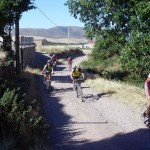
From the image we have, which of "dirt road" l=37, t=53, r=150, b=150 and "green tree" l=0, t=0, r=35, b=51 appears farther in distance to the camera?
"green tree" l=0, t=0, r=35, b=51

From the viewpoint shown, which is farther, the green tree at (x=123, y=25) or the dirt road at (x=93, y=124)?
the green tree at (x=123, y=25)

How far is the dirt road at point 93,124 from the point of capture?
12195 mm

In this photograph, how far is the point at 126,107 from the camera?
1767 cm

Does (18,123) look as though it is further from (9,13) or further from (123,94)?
(9,13)

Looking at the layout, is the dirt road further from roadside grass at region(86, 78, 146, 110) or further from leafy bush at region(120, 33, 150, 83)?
leafy bush at region(120, 33, 150, 83)

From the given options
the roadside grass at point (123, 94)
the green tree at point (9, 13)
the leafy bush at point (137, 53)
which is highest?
the green tree at point (9, 13)

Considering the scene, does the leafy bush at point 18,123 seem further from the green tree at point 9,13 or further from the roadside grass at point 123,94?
the green tree at point 9,13

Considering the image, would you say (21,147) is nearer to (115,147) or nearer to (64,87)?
(115,147)

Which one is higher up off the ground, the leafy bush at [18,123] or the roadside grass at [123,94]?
the leafy bush at [18,123]

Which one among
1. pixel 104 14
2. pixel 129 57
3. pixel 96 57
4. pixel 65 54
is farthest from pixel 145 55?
pixel 65 54

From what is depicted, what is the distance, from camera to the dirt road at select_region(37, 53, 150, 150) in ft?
40.0

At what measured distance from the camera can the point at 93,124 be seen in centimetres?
1456

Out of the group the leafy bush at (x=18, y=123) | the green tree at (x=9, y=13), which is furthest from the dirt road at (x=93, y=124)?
the green tree at (x=9, y=13)

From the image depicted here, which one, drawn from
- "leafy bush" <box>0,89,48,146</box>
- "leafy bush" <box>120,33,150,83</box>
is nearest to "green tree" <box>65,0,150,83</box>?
"leafy bush" <box>120,33,150,83</box>
